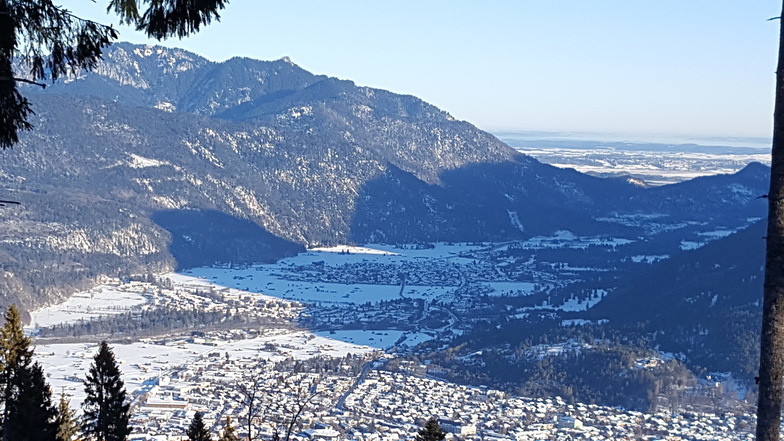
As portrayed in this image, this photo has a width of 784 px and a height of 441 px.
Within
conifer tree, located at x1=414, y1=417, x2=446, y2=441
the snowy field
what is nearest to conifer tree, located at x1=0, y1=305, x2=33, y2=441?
conifer tree, located at x1=414, y1=417, x2=446, y2=441

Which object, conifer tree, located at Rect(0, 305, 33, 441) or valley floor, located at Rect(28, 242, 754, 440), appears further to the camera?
valley floor, located at Rect(28, 242, 754, 440)

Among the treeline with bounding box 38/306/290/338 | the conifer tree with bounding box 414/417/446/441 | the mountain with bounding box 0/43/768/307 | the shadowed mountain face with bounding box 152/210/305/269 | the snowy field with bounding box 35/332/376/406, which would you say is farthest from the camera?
the shadowed mountain face with bounding box 152/210/305/269

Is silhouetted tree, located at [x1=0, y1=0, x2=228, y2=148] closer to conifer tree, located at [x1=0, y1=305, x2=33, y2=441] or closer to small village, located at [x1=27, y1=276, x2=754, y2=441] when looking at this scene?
conifer tree, located at [x1=0, y1=305, x2=33, y2=441]

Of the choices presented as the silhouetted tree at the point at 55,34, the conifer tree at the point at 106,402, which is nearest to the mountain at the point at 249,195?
the conifer tree at the point at 106,402

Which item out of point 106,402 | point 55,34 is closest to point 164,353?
point 106,402

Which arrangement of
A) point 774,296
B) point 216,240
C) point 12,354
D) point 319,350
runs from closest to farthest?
point 774,296, point 12,354, point 319,350, point 216,240

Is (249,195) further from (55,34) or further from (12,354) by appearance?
(55,34)
